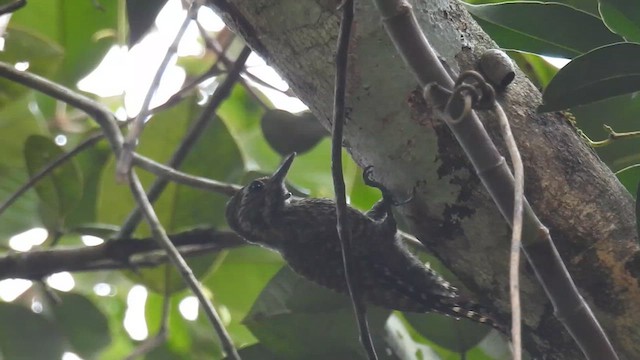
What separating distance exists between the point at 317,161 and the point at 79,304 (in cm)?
76

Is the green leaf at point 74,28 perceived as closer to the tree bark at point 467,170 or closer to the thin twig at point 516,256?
the tree bark at point 467,170

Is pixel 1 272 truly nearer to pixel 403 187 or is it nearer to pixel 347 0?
pixel 403 187

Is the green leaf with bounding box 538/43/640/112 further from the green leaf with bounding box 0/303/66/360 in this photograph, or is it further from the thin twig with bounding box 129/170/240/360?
the green leaf with bounding box 0/303/66/360

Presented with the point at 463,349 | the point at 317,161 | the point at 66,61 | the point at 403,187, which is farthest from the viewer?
the point at 317,161

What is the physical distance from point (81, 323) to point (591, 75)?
4.53 feet

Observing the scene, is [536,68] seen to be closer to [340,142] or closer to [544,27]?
[544,27]

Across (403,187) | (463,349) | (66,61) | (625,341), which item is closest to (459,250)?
(403,187)

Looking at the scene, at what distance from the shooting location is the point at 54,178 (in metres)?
2.10

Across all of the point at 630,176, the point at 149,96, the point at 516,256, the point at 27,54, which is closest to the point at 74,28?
the point at 27,54

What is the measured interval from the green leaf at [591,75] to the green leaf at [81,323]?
129 cm

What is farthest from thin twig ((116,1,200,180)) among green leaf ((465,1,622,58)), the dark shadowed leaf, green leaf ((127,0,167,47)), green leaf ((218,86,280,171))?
green leaf ((218,86,280,171))

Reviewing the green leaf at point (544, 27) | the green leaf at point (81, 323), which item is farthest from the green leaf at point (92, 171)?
the green leaf at point (544, 27)

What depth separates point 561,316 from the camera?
101 centimetres

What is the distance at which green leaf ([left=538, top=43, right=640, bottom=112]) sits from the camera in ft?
4.13
